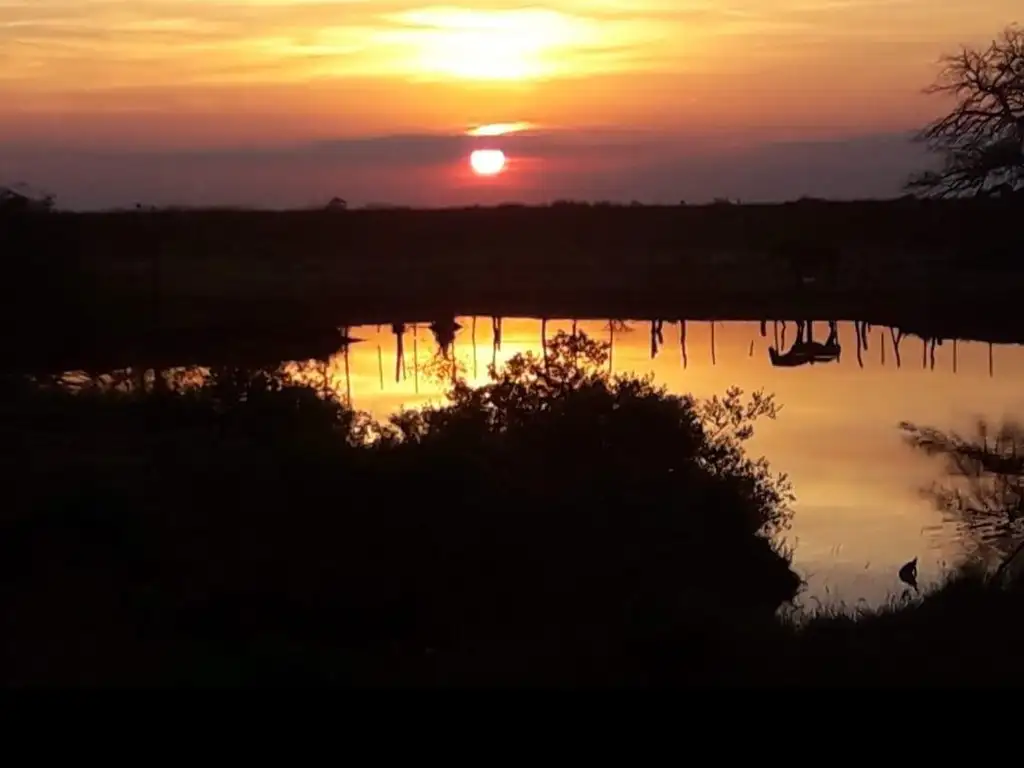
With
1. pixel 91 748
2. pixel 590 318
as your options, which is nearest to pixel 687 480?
pixel 91 748

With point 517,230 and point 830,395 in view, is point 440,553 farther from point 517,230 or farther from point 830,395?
point 517,230

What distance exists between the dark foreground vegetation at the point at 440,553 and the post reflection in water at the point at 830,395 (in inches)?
47.5

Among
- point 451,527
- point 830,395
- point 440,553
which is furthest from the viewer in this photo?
point 830,395

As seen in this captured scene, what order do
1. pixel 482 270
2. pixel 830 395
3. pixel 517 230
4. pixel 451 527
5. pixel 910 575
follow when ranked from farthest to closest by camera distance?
pixel 517 230 < pixel 482 270 < pixel 830 395 < pixel 910 575 < pixel 451 527

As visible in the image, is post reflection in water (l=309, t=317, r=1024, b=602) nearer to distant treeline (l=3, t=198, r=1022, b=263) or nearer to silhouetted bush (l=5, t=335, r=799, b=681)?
silhouetted bush (l=5, t=335, r=799, b=681)

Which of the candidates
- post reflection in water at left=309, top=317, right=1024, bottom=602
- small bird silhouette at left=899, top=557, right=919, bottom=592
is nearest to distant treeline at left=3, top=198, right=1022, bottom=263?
post reflection in water at left=309, top=317, right=1024, bottom=602

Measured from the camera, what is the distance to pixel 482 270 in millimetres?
71250

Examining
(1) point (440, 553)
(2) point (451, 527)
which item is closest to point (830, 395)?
(2) point (451, 527)

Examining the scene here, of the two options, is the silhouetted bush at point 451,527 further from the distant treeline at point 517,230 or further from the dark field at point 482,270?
the distant treeline at point 517,230

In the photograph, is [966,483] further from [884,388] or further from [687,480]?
[884,388]

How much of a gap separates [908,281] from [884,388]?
24.6 metres

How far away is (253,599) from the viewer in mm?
14461

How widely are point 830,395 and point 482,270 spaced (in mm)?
39053

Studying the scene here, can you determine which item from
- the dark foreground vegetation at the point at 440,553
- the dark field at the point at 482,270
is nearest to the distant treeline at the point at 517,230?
the dark field at the point at 482,270
